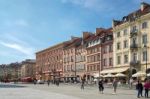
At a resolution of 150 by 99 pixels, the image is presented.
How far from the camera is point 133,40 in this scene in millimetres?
74562

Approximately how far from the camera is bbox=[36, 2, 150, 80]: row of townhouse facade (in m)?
71.9

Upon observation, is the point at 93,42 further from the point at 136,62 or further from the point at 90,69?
the point at 136,62

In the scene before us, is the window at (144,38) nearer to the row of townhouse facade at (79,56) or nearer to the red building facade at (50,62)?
the row of townhouse facade at (79,56)

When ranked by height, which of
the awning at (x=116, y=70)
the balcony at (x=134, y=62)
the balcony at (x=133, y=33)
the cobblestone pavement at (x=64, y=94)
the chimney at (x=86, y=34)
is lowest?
the cobblestone pavement at (x=64, y=94)

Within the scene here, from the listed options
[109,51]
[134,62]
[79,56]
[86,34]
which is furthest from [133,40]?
[86,34]

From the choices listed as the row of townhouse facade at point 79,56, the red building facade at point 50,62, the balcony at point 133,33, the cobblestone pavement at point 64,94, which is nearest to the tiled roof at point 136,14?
the balcony at point 133,33

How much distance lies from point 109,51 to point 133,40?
510 inches

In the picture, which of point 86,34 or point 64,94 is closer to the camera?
point 64,94

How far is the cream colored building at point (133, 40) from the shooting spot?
70.8 m

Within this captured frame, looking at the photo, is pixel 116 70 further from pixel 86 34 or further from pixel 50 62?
pixel 50 62

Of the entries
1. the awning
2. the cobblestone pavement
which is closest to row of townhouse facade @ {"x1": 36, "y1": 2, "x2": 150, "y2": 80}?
the awning

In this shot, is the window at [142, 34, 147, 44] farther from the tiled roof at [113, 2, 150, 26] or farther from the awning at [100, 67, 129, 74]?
the awning at [100, 67, 129, 74]

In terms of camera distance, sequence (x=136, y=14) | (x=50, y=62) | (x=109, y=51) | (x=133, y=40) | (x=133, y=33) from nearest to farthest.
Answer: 1. (x=133, y=33)
2. (x=133, y=40)
3. (x=136, y=14)
4. (x=109, y=51)
5. (x=50, y=62)

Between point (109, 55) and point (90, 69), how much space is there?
45.1 ft
